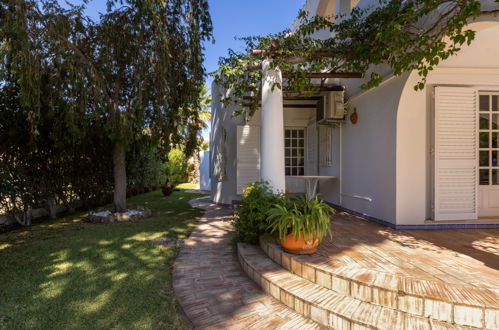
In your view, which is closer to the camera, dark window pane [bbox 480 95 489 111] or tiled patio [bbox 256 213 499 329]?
tiled patio [bbox 256 213 499 329]

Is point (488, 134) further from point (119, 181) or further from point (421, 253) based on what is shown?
point (119, 181)

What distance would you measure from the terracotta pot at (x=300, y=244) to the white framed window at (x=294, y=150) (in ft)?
15.8

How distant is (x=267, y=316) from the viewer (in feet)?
7.41

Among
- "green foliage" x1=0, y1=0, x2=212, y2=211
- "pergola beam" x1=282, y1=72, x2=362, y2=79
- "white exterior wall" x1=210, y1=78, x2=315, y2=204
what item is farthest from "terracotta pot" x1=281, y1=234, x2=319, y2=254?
"white exterior wall" x1=210, y1=78, x2=315, y2=204

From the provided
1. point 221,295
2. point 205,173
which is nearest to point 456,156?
point 221,295

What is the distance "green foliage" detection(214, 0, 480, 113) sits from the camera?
3.06m

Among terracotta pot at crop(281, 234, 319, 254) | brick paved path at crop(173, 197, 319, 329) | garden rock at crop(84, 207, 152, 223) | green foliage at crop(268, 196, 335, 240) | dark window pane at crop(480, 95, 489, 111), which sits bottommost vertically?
brick paved path at crop(173, 197, 319, 329)

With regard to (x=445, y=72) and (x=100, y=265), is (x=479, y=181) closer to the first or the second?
(x=445, y=72)

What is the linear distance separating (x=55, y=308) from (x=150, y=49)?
15.9 ft

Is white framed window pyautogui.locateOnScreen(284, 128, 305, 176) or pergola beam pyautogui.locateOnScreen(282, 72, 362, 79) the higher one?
pergola beam pyautogui.locateOnScreen(282, 72, 362, 79)

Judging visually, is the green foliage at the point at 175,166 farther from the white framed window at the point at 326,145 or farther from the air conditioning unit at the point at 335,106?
the air conditioning unit at the point at 335,106

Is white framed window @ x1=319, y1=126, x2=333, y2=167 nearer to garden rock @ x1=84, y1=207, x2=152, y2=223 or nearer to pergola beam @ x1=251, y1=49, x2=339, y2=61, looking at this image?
Answer: pergola beam @ x1=251, y1=49, x2=339, y2=61

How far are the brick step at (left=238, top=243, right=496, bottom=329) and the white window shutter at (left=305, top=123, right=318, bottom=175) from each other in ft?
15.3

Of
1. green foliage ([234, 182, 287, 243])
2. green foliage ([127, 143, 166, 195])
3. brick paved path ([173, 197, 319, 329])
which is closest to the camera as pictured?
brick paved path ([173, 197, 319, 329])
